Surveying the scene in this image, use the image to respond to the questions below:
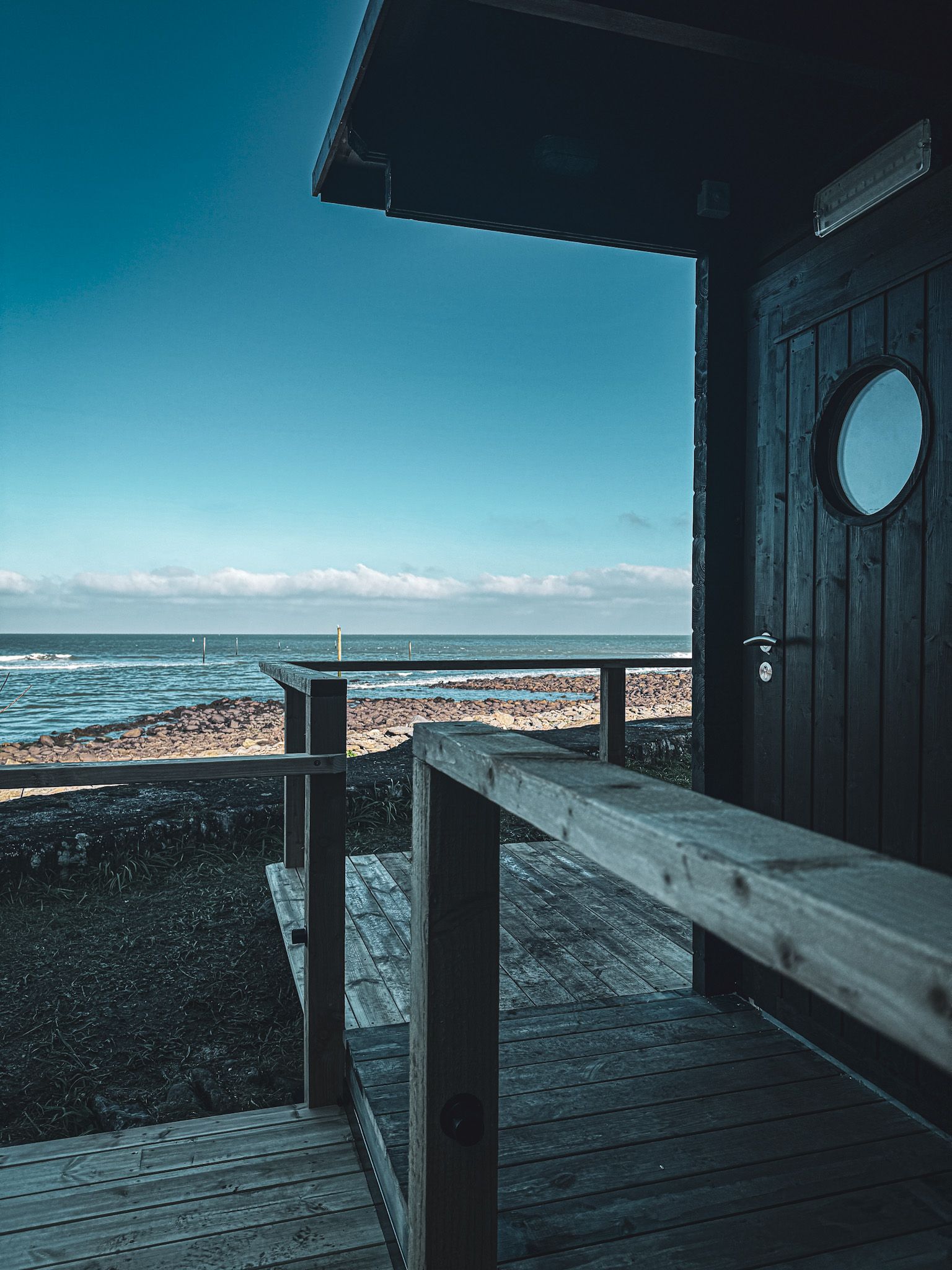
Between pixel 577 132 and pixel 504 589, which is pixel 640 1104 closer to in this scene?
pixel 577 132

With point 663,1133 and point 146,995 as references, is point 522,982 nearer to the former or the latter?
point 663,1133

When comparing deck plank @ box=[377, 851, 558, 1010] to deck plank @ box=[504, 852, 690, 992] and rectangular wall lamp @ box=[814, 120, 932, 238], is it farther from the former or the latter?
rectangular wall lamp @ box=[814, 120, 932, 238]

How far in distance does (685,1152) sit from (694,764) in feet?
3.47

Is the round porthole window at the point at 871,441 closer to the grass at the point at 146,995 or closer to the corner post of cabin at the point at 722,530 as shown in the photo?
the corner post of cabin at the point at 722,530

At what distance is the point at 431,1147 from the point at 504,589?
48.2m

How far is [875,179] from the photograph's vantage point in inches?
68.8

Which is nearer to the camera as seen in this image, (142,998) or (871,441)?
(871,441)

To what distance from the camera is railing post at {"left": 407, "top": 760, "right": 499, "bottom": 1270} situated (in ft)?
3.07

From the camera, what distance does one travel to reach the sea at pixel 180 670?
16172 millimetres

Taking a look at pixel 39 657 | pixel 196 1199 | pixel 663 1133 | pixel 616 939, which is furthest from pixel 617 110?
pixel 39 657

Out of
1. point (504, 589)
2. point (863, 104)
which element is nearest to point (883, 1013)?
point (863, 104)

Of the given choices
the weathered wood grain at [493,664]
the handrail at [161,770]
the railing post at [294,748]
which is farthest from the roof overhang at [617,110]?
the railing post at [294,748]

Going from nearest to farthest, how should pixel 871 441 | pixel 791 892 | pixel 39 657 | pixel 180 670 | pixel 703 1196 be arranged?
pixel 791 892, pixel 703 1196, pixel 871 441, pixel 180 670, pixel 39 657

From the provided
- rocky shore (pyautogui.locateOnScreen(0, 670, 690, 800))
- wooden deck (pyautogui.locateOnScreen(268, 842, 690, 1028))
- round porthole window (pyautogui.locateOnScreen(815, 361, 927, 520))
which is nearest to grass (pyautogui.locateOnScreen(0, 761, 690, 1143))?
wooden deck (pyautogui.locateOnScreen(268, 842, 690, 1028))
